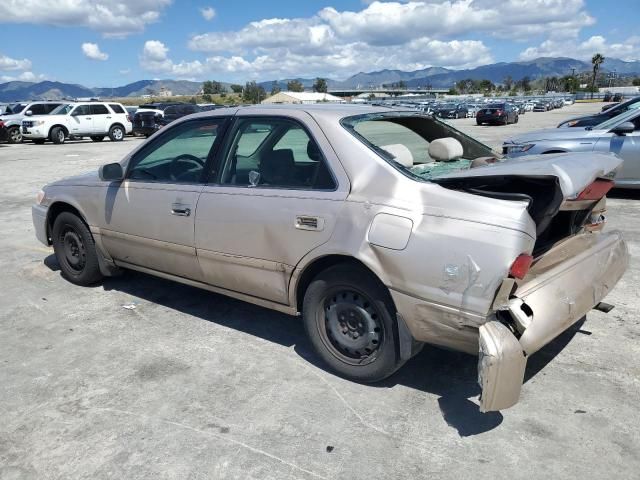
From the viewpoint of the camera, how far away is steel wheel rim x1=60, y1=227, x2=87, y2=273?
5.18 m

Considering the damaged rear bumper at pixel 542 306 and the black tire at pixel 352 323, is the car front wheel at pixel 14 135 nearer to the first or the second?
the black tire at pixel 352 323

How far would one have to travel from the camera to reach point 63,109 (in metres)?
25.6

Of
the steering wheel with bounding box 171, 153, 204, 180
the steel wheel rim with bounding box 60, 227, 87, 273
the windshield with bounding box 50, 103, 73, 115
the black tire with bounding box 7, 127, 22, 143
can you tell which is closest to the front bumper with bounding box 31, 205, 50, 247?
the steel wheel rim with bounding box 60, 227, 87, 273

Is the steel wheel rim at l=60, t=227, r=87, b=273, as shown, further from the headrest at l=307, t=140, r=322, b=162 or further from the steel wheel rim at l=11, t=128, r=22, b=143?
the steel wheel rim at l=11, t=128, r=22, b=143

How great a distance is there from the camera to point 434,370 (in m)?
3.64

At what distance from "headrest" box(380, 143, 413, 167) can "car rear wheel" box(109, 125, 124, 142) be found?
25137mm

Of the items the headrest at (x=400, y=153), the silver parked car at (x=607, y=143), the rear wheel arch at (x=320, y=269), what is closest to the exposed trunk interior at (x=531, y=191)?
the headrest at (x=400, y=153)

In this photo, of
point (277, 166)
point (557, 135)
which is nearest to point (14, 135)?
point (557, 135)

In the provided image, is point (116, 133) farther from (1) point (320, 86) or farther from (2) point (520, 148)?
(1) point (320, 86)

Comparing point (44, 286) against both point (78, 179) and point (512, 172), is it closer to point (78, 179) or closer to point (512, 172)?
point (78, 179)

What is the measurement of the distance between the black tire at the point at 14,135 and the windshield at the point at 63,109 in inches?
74.0

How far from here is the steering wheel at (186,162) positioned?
430 centimetres

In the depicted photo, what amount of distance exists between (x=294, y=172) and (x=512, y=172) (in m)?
1.41

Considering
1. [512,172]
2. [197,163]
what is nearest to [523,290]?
[512,172]
